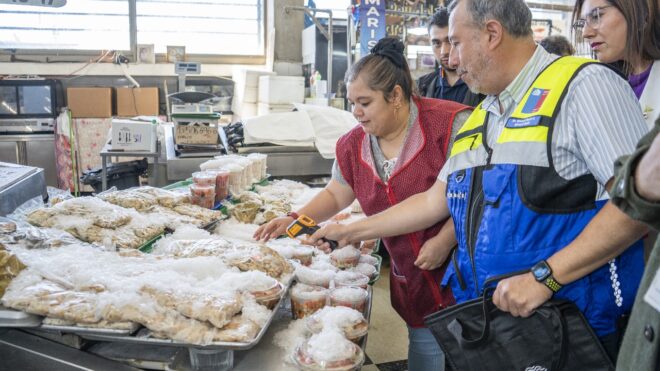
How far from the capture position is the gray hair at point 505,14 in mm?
1433

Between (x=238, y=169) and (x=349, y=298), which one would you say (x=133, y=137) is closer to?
(x=238, y=169)

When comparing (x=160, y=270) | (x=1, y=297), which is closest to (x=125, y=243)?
(x=160, y=270)

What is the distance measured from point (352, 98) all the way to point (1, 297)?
1344 millimetres

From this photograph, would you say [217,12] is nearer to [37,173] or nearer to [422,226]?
[37,173]

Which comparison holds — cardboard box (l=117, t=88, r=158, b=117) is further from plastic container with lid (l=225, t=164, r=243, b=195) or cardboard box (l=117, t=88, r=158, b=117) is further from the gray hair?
the gray hair

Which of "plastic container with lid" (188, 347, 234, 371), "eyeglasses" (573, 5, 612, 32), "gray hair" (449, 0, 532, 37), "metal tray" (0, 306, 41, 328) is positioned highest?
"eyeglasses" (573, 5, 612, 32)

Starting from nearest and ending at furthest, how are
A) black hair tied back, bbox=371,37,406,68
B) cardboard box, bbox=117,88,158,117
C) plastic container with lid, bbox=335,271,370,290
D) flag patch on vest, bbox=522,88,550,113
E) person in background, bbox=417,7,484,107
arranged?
flag patch on vest, bbox=522,88,550,113 < plastic container with lid, bbox=335,271,370,290 < black hair tied back, bbox=371,37,406,68 < person in background, bbox=417,7,484,107 < cardboard box, bbox=117,88,158,117

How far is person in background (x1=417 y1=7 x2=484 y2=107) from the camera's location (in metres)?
3.35

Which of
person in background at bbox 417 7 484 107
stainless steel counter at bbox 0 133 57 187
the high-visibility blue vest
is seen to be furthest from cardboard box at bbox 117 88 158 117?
the high-visibility blue vest

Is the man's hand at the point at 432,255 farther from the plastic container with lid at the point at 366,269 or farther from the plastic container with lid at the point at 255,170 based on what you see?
the plastic container with lid at the point at 255,170

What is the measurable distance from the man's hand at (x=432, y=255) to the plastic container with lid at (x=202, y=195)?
1.23 m

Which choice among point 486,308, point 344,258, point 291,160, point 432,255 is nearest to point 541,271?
point 486,308

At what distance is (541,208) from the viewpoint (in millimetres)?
1276

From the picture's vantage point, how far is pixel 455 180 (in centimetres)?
161
